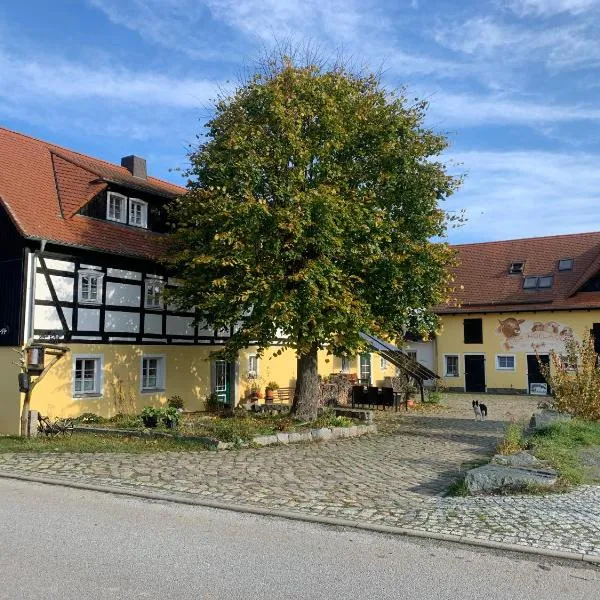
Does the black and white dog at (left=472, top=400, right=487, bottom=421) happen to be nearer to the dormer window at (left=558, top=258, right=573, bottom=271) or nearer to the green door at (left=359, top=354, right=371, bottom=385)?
the green door at (left=359, top=354, right=371, bottom=385)

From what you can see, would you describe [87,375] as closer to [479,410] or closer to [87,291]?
[87,291]

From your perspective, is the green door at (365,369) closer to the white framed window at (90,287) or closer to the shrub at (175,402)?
the shrub at (175,402)

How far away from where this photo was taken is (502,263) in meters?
39.8

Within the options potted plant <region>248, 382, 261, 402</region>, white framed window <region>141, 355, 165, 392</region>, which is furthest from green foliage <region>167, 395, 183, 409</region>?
potted plant <region>248, 382, 261, 402</region>

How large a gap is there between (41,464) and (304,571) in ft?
25.6

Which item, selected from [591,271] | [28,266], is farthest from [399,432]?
[591,271]

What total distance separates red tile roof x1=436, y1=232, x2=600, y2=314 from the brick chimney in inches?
761

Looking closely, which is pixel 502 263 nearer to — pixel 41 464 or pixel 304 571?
pixel 41 464

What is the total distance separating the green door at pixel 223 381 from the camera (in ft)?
78.8

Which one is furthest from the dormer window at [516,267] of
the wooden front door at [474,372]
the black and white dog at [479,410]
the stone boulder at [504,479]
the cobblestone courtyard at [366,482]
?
the stone boulder at [504,479]

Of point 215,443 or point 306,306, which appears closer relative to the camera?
point 215,443

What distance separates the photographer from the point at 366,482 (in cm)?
1050

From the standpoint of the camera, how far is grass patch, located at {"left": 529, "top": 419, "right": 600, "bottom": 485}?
1033cm

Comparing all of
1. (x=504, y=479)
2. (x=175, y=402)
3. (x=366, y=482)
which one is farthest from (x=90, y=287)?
(x=504, y=479)
